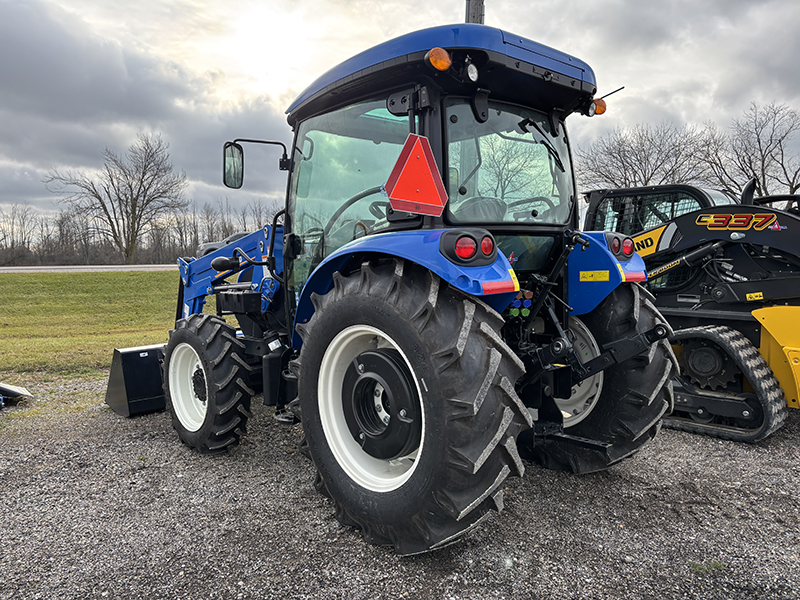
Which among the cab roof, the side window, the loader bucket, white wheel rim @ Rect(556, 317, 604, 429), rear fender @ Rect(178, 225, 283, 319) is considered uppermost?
the cab roof

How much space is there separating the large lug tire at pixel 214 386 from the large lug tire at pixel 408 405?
106cm

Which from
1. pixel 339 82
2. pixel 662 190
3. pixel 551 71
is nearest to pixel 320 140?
pixel 339 82

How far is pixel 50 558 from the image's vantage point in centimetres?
254

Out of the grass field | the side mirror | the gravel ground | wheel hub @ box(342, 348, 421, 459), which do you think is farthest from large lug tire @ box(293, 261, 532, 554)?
the grass field

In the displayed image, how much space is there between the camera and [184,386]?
4273 mm

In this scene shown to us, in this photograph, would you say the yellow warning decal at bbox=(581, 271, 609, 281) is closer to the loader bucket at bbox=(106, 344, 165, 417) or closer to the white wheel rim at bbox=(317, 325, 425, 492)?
the white wheel rim at bbox=(317, 325, 425, 492)

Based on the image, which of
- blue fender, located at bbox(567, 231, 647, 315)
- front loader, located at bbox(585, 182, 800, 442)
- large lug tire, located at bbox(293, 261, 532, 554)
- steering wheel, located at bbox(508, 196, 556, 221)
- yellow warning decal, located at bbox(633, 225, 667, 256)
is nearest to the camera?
large lug tire, located at bbox(293, 261, 532, 554)

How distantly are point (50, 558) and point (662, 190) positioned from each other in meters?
6.16

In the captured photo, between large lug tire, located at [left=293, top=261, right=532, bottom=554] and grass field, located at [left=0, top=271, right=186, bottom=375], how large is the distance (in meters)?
5.64

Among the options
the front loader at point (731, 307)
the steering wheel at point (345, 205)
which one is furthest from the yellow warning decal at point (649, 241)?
the steering wheel at point (345, 205)

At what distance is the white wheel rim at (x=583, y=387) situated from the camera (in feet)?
10.4

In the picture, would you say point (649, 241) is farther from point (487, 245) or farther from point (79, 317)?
point (79, 317)

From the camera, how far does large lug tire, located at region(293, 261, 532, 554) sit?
85.0 inches

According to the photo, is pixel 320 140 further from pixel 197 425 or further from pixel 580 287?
pixel 197 425
